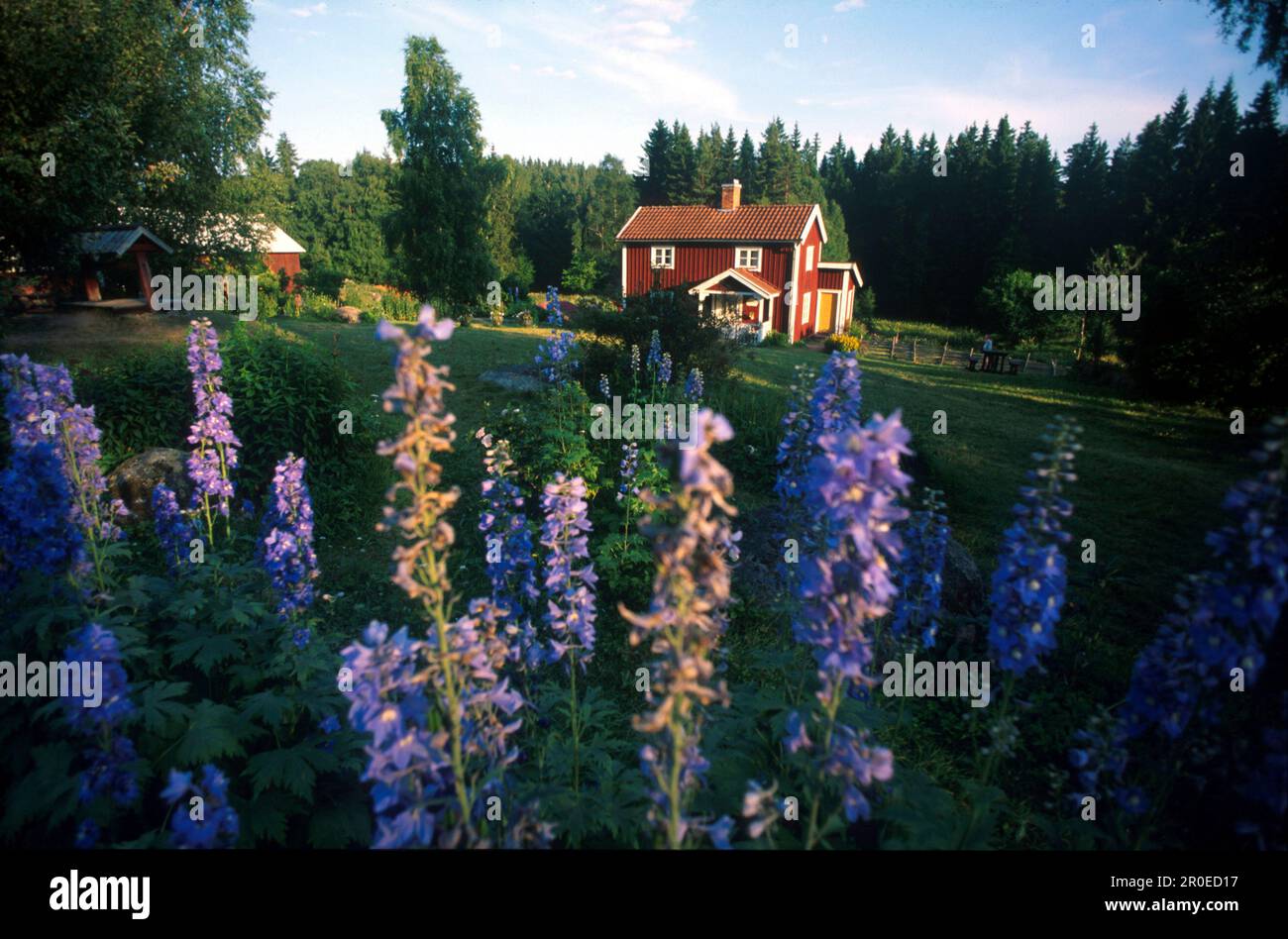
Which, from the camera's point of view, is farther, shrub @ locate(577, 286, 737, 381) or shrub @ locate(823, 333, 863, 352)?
shrub @ locate(823, 333, 863, 352)

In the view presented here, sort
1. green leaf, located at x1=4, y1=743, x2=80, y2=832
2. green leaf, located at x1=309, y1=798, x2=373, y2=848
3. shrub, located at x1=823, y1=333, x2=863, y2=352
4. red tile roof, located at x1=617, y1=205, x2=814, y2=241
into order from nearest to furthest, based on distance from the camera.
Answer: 1. green leaf, located at x1=4, y1=743, x2=80, y2=832
2. green leaf, located at x1=309, y1=798, x2=373, y2=848
3. shrub, located at x1=823, y1=333, x2=863, y2=352
4. red tile roof, located at x1=617, y1=205, x2=814, y2=241

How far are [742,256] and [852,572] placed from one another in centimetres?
3947

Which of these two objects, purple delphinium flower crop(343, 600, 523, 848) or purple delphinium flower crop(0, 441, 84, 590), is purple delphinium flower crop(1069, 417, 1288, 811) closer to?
purple delphinium flower crop(343, 600, 523, 848)

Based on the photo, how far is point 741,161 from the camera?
237ft

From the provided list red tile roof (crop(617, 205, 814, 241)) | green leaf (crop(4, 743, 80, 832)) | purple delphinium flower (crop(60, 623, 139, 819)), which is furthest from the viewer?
red tile roof (crop(617, 205, 814, 241))

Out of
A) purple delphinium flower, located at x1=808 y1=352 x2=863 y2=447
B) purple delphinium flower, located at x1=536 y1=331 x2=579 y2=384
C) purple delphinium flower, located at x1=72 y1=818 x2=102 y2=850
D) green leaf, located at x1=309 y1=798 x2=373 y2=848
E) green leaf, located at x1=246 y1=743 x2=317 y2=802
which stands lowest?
green leaf, located at x1=309 y1=798 x2=373 y2=848

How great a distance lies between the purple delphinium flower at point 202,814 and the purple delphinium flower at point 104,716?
1.75ft

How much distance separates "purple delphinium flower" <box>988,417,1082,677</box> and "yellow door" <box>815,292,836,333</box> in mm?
44188

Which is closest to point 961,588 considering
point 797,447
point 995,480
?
point 797,447

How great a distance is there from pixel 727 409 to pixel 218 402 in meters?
9.19

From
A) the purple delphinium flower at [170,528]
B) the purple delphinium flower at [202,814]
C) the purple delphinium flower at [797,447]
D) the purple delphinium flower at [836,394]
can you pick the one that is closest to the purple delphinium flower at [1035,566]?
the purple delphinium flower at [836,394]

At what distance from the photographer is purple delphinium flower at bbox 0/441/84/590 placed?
4.21 m

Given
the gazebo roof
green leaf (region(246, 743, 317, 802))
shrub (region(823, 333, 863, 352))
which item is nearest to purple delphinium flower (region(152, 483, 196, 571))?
green leaf (region(246, 743, 317, 802))
